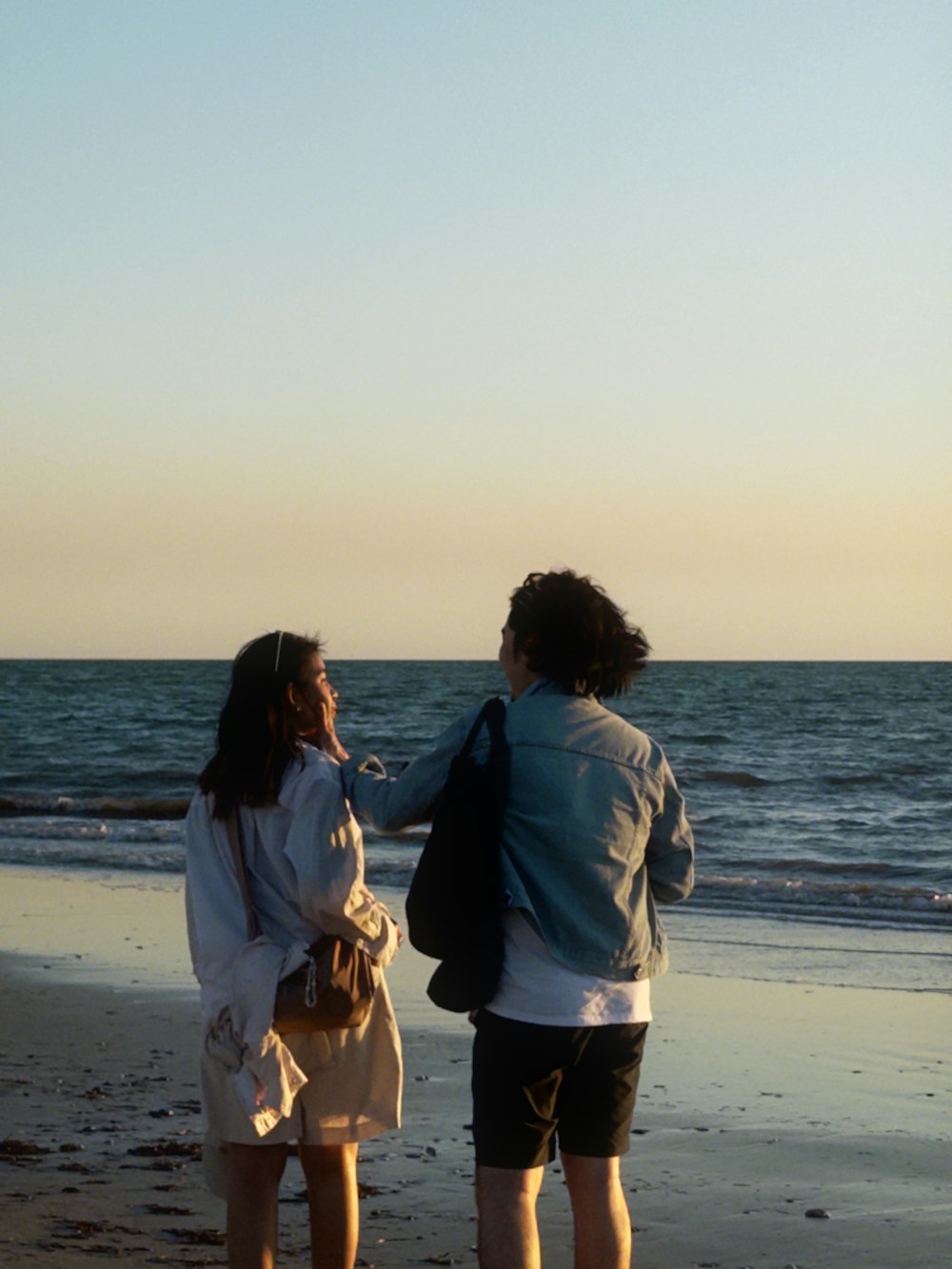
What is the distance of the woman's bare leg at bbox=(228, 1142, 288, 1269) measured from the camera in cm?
303

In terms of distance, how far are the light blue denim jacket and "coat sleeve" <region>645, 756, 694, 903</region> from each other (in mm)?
73

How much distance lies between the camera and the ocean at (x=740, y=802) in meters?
10.6

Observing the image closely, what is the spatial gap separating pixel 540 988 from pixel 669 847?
1.32 feet

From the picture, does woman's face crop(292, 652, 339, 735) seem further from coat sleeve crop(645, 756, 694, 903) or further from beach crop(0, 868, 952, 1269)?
beach crop(0, 868, 952, 1269)

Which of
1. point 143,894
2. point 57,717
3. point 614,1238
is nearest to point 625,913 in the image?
point 614,1238

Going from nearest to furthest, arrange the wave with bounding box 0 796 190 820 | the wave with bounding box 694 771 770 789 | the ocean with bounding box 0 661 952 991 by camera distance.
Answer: the ocean with bounding box 0 661 952 991, the wave with bounding box 0 796 190 820, the wave with bounding box 694 771 770 789

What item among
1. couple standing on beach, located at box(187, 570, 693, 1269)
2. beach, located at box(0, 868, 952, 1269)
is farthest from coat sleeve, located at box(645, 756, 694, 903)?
beach, located at box(0, 868, 952, 1269)

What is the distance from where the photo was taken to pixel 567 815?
2.89 metres

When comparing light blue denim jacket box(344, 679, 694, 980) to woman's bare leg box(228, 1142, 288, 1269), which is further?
woman's bare leg box(228, 1142, 288, 1269)

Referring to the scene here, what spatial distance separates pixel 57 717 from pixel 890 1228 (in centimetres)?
4052

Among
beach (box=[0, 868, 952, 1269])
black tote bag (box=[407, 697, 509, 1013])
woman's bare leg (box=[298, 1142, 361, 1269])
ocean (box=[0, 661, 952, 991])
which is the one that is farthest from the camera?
ocean (box=[0, 661, 952, 991])

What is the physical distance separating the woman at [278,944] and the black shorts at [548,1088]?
0.83ft

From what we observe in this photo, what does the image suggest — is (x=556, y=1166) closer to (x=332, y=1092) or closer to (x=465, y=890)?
(x=332, y=1092)

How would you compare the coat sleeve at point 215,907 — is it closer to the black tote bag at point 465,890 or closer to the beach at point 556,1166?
the black tote bag at point 465,890
